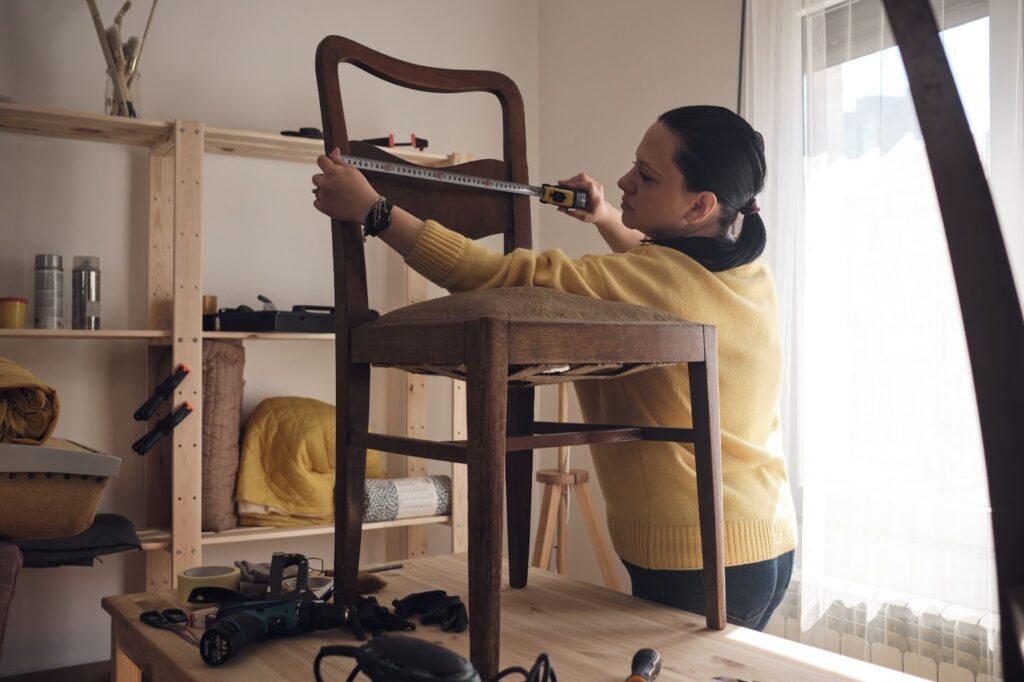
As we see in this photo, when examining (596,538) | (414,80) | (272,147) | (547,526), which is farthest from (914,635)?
(272,147)

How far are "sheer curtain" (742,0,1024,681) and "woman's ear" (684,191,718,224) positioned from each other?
99 centimetres

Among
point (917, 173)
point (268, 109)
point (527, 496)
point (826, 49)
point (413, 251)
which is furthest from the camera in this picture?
point (268, 109)

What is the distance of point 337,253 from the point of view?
132cm

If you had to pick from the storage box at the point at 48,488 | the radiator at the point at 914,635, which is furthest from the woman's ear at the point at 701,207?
the radiator at the point at 914,635

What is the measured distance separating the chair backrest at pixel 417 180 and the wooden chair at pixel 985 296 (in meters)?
0.97

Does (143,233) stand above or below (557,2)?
below

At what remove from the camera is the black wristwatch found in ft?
4.11

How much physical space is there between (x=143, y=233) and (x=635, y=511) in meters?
2.13

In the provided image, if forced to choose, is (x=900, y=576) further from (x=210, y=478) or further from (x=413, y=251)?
(x=210, y=478)

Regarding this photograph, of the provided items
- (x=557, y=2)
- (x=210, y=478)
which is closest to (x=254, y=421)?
(x=210, y=478)

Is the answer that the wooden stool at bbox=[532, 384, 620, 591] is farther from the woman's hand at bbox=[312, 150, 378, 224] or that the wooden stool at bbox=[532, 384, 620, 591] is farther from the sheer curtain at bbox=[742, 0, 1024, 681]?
the woman's hand at bbox=[312, 150, 378, 224]

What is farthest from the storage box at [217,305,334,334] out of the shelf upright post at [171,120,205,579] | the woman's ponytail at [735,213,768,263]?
the woman's ponytail at [735,213,768,263]

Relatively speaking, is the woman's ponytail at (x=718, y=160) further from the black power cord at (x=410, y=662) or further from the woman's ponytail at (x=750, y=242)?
the black power cord at (x=410, y=662)

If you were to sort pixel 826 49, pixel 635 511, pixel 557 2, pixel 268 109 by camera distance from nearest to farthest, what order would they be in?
pixel 635 511 → pixel 826 49 → pixel 268 109 → pixel 557 2
